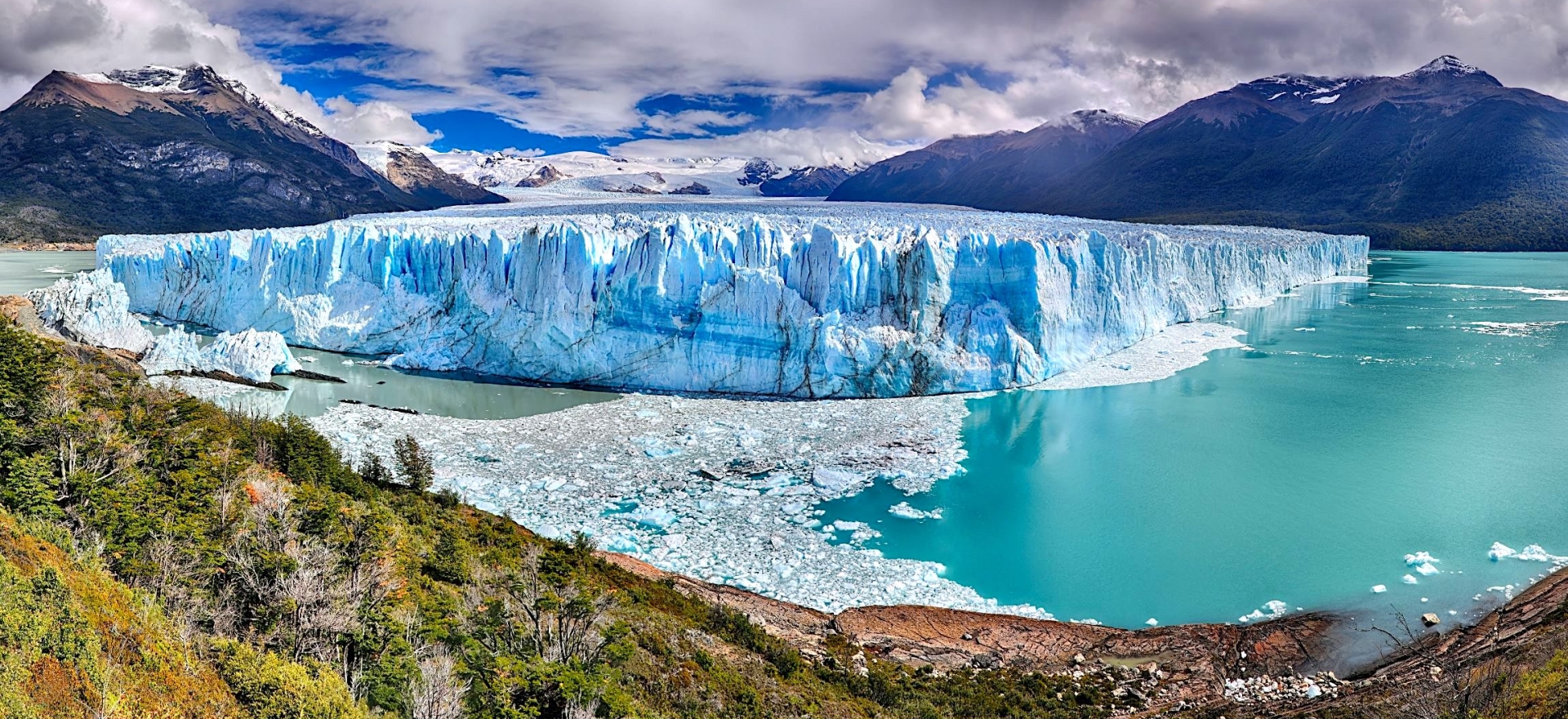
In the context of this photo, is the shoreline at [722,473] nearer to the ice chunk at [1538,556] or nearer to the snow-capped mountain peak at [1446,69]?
the ice chunk at [1538,556]

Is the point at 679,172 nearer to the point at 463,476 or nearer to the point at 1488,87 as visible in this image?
the point at 1488,87

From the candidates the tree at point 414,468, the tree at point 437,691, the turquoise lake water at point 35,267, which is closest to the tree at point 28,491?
the tree at point 437,691

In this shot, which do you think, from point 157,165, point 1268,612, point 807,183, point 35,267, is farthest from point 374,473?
point 807,183

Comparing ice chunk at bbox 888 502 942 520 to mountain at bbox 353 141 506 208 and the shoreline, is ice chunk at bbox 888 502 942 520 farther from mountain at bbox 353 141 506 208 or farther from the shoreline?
mountain at bbox 353 141 506 208

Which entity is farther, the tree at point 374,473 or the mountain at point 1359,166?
the mountain at point 1359,166

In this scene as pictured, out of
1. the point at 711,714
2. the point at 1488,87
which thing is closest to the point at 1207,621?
the point at 711,714
